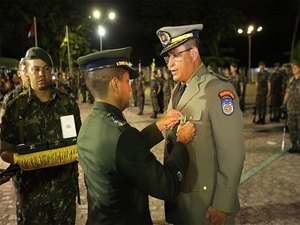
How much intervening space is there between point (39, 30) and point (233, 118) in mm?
39262

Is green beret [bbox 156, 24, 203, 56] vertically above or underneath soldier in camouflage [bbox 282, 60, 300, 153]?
above

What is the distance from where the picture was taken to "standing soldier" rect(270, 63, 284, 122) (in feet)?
39.2

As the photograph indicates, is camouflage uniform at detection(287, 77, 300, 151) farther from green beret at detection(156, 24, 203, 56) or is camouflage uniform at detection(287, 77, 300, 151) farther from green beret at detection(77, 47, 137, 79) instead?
green beret at detection(77, 47, 137, 79)

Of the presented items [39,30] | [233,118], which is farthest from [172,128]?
[39,30]

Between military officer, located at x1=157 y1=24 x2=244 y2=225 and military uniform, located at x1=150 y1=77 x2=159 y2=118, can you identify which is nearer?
military officer, located at x1=157 y1=24 x2=244 y2=225

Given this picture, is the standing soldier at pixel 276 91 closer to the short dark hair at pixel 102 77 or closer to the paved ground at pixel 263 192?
the paved ground at pixel 263 192

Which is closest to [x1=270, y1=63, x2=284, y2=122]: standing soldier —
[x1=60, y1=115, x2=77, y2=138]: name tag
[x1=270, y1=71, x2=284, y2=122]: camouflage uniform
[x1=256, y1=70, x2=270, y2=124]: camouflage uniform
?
[x1=270, y1=71, x2=284, y2=122]: camouflage uniform

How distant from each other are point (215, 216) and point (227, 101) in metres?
0.73

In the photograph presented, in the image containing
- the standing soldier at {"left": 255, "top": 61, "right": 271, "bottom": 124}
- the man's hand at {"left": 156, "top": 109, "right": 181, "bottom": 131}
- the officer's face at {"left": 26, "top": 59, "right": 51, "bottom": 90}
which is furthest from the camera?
the standing soldier at {"left": 255, "top": 61, "right": 271, "bottom": 124}

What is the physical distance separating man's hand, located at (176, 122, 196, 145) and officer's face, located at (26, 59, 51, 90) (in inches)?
64.9

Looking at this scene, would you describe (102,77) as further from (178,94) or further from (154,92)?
(154,92)

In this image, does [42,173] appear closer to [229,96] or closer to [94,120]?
[94,120]

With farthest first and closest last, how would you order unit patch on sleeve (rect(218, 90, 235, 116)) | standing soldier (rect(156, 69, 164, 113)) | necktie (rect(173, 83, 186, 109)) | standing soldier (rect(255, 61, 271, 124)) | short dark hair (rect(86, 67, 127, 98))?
standing soldier (rect(156, 69, 164, 113))
standing soldier (rect(255, 61, 271, 124))
necktie (rect(173, 83, 186, 109))
unit patch on sleeve (rect(218, 90, 235, 116))
short dark hair (rect(86, 67, 127, 98))

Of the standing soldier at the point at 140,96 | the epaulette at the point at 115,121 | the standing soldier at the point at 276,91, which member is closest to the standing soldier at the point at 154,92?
the standing soldier at the point at 140,96
